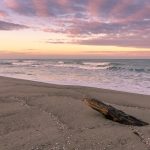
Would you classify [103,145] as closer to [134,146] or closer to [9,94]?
[134,146]

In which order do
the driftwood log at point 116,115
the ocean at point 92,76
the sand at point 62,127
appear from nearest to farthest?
1. the sand at point 62,127
2. the driftwood log at point 116,115
3. the ocean at point 92,76

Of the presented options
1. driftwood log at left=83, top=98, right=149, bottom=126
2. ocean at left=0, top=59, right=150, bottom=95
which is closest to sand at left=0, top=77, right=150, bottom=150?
driftwood log at left=83, top=98, right=149, bottom=126

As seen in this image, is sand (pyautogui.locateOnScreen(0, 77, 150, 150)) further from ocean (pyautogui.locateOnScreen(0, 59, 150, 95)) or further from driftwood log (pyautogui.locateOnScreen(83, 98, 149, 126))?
ocean (pyautogui.locateOnScreen(0, 59, 150, 95))

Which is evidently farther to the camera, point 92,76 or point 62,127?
point 92,76

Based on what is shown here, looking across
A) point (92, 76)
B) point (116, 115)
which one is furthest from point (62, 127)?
point (92, 76)

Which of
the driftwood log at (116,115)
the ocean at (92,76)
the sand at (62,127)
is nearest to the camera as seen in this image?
the sand at (62,127)

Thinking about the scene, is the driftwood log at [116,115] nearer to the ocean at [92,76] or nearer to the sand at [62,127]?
the sand at [62,127]

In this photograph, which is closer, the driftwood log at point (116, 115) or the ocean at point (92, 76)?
the driftwood log at point (116, 115)

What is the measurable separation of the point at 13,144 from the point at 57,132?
1359mm

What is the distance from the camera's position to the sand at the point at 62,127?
7.52 meters

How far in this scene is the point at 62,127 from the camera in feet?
29.3

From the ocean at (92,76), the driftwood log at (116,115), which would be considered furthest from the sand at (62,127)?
the ocean at (92,76)

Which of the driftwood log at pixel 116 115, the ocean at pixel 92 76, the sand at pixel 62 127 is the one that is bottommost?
the ocean at pixel 92 76

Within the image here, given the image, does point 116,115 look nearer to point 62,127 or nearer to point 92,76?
point 62,127
